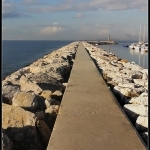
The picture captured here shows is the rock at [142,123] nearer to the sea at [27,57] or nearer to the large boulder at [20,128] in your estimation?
the large boulder at [20,128]

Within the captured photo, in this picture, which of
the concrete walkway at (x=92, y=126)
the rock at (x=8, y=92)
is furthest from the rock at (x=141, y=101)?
the rock at (x=8, y=92)

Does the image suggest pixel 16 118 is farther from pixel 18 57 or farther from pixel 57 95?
pixel 18 57

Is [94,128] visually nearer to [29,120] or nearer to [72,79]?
[29,120]

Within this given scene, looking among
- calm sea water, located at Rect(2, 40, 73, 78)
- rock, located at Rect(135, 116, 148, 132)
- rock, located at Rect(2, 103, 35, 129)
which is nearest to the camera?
rock, located at Rect(2, 103, 35, 129)

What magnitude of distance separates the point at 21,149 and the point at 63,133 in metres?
0.61

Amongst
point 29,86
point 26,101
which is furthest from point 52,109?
point 29,86

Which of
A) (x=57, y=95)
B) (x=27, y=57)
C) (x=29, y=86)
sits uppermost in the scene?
(x=27, y=57)

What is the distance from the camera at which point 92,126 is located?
11.2 feet

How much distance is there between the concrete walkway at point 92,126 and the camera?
292cm

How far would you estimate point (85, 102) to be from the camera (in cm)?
453

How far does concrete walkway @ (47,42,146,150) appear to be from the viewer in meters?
2.92

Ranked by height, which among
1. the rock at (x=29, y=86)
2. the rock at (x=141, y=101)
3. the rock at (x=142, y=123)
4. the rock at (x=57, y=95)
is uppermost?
the rock at (x=29, y=86)

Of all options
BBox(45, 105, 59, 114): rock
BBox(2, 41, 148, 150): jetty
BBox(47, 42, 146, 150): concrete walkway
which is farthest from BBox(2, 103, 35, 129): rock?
BBox(45, 105, 59, 114): rock

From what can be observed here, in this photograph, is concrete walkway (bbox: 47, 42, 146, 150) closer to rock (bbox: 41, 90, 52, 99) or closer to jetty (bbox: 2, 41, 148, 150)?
jetty (bbox: 2, 41, 148, 150)
